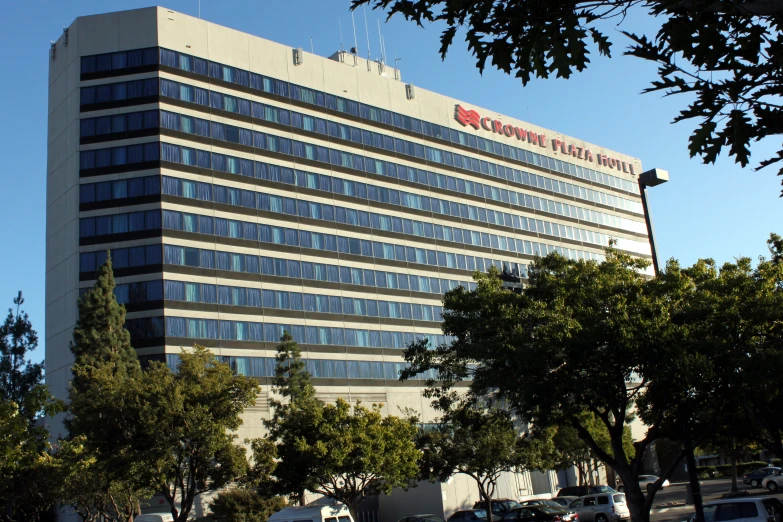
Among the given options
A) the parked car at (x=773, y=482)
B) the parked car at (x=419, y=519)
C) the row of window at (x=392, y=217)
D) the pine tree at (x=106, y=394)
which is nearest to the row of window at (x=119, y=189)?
the row of window at (x=392, y=217)

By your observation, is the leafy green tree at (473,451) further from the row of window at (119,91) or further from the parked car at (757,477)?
the row of window at (119,91)

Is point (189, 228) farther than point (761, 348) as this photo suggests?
Yes

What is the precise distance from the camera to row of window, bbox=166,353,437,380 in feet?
182

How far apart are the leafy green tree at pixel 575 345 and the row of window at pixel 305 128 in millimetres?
36219

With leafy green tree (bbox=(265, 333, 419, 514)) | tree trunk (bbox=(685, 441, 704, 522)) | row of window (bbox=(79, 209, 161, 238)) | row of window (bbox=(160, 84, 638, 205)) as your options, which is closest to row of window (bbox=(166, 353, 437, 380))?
row of window (bbox=(79, 209, 161, 238))

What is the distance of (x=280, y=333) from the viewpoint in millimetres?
58812

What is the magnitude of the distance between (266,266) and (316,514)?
3125 centimetres

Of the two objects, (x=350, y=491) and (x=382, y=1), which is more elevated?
(x=382, y=1)

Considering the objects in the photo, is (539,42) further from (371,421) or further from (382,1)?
(371,421)

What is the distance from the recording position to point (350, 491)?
3769 cm

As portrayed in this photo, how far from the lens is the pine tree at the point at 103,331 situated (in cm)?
4716

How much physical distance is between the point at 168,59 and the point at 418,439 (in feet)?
113

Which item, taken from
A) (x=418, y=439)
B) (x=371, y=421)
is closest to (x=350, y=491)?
(x=371, y=421)

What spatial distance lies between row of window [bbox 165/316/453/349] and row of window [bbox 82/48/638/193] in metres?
19.1
